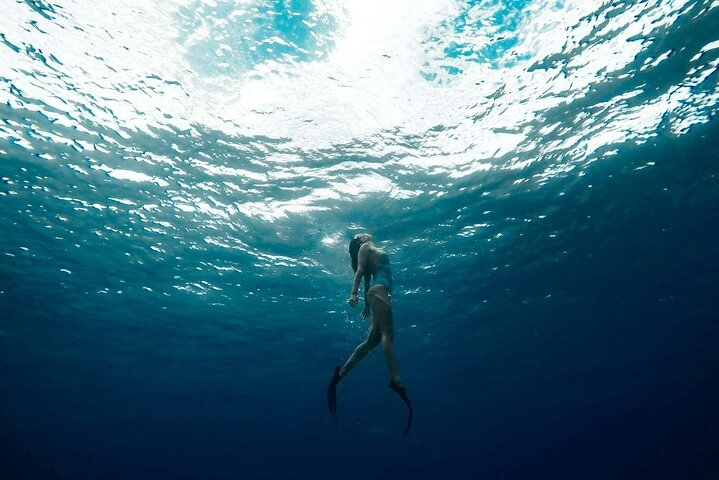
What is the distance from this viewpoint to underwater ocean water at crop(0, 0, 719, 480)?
8.99m

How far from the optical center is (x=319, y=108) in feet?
34.8

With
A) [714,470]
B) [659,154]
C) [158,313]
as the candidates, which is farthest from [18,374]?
[714,470]

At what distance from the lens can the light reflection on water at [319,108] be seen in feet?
28.7

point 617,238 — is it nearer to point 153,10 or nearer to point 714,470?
point 153,10

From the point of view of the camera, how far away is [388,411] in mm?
56375

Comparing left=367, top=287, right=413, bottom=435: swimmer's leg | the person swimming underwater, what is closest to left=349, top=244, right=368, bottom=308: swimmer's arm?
the person swimming underwater

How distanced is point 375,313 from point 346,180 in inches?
339

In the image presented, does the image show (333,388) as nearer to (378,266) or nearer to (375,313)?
(375,313)

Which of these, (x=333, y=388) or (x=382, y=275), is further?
(x=382, y=275)

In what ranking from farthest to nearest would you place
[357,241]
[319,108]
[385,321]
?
[319,108]
[357,241]
[385,321]

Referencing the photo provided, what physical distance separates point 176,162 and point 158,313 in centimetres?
1662

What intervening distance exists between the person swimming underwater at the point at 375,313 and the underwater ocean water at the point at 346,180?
19.2 feet

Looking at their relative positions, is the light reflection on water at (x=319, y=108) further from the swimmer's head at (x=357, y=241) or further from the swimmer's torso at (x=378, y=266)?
the swimmer's torso at (x=378, y=266)

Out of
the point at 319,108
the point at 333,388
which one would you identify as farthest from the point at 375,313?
the point at 319,108
